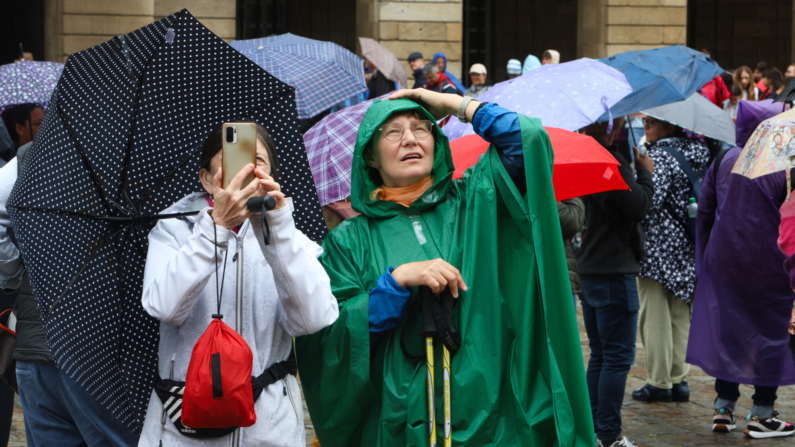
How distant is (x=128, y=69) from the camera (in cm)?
294

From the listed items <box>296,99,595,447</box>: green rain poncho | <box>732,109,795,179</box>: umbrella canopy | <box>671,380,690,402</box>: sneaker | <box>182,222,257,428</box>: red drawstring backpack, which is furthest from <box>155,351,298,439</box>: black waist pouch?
<box>671,380,690,402</box>: sneaker

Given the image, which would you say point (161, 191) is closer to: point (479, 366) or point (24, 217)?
point (24, 217)

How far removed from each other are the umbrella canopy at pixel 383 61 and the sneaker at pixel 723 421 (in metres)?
7.76

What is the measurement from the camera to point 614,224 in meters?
5.70

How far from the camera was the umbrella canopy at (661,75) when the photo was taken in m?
5.61

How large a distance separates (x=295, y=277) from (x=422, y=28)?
16.6 m

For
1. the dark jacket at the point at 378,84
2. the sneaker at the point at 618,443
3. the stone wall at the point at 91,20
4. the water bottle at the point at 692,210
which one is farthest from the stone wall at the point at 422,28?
the sneaker at the point at 618,443

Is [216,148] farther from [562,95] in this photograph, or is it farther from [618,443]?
[618,443]

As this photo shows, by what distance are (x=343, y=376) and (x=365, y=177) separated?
0.71m

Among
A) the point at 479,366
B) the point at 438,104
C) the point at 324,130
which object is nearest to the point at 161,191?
the point at 438,104

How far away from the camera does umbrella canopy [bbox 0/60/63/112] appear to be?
664cm

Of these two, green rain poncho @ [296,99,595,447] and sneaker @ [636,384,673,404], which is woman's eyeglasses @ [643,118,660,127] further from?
green rain poncho @ [296,99,595,447]

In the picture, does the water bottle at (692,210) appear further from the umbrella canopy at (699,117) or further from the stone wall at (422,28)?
the stone wall at (422,28)

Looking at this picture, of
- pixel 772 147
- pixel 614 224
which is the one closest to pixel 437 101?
pixel 772 147
